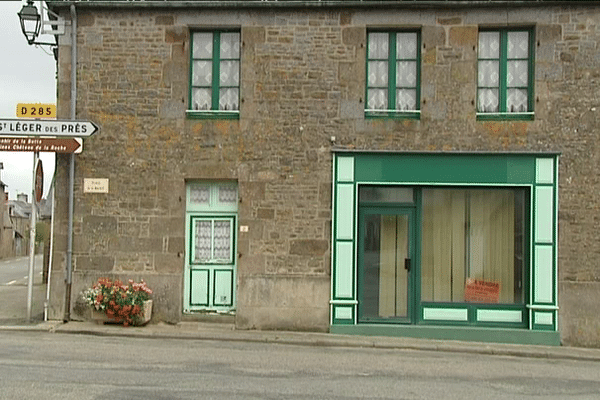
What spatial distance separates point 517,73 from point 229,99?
5.40 metres

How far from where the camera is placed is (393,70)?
12789mm

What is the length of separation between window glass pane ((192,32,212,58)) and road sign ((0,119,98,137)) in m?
2.39

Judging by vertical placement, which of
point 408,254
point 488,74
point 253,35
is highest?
Answer: point 253,35

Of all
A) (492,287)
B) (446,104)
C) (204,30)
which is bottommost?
(492,287)

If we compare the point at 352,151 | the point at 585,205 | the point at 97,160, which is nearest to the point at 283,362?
the point at 352,151

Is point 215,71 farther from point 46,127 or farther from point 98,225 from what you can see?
point 98,225

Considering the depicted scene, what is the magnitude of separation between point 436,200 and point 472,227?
87cm

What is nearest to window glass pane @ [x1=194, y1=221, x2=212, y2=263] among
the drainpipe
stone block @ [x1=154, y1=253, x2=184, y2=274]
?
stone block @ [x1=154, y1=253, x2=184, y2=274]

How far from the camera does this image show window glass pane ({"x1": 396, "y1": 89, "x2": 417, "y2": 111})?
41.9 feet

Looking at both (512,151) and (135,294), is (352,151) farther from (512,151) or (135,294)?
(135,294)

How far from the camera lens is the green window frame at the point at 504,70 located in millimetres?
12672

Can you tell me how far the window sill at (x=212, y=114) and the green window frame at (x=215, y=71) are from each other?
0.17 ft

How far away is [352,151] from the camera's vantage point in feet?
41.3

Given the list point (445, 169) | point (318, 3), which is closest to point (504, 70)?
point (445, 169)
